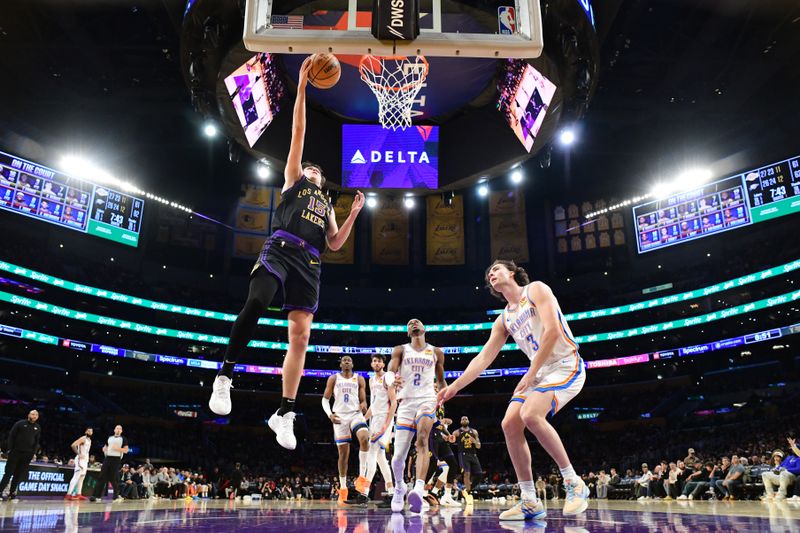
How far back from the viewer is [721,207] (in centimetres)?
2980

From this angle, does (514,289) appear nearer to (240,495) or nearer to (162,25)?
(162,25)

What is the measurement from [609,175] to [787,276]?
1064cm

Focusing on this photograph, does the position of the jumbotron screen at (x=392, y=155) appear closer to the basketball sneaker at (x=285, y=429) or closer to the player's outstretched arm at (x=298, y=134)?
the player's outstretched arm at (x=298, y=134)

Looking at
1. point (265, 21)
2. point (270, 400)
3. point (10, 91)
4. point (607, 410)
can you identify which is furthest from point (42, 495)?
point (607, 410)

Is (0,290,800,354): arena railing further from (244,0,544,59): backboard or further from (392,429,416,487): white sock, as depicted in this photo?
(244,0,544,59): backboard

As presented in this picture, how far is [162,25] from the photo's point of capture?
18953 mm

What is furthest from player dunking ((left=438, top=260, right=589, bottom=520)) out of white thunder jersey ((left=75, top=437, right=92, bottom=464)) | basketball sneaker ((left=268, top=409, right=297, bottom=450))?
white thunder jersey ((left=75, top=437, right=92, bottom=464))

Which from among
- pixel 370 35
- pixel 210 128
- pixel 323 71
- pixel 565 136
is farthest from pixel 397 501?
pixel 565 136

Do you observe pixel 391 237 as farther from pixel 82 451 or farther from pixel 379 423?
pixel 379 423

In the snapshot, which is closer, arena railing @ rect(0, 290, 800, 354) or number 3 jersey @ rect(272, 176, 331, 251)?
number 3 jersey @ rect(272, 176, 331, 251)

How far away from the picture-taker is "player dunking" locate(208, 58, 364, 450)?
4.69m

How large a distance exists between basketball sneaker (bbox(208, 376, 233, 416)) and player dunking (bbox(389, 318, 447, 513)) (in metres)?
2.97

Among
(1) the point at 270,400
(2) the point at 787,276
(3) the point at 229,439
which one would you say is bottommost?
(3) the point at 229,439

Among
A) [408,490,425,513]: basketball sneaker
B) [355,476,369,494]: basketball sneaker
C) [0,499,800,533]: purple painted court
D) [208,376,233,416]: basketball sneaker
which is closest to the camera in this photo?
[0,499,800,533]: purple painted court
